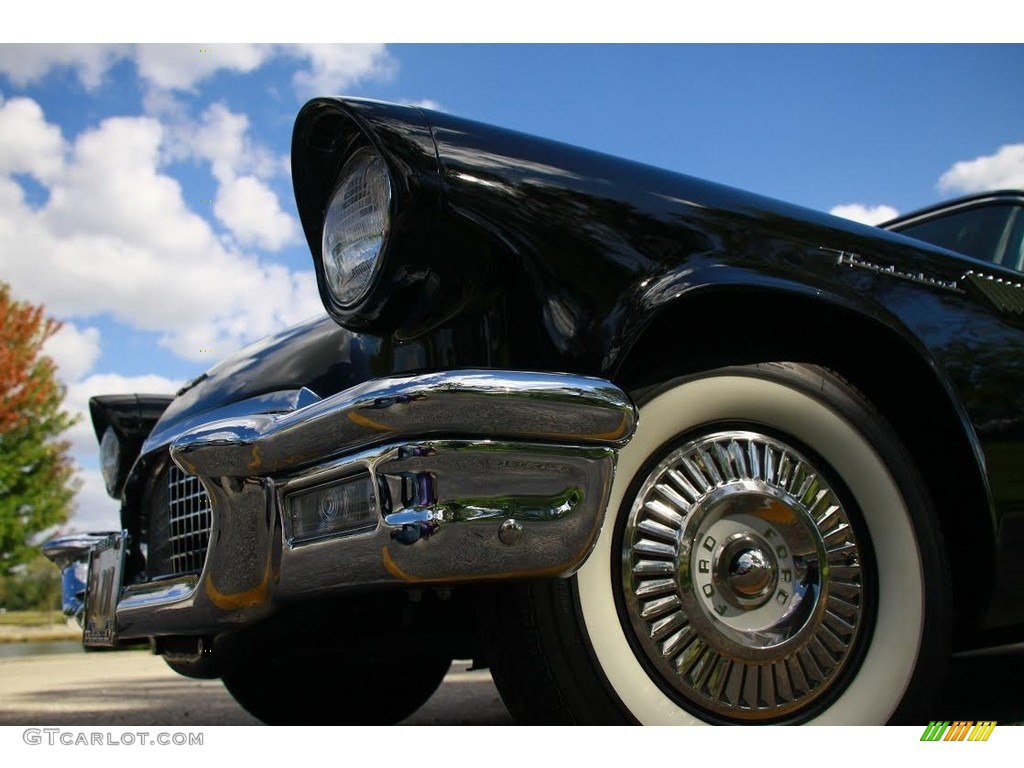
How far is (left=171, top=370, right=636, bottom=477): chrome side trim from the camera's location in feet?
4.89

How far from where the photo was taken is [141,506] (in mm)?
2568

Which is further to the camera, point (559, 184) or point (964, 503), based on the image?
point (964, 503)

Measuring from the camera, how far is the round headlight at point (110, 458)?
10.3 feet

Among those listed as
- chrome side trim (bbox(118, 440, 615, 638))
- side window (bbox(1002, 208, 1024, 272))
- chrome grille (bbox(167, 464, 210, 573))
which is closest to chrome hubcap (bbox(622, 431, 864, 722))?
chrome side trim (bbox(118, 440, 615, 638))

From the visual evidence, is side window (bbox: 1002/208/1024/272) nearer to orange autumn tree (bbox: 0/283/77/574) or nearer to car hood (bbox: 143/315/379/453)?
car hood (bbox: 143/315/379/453)

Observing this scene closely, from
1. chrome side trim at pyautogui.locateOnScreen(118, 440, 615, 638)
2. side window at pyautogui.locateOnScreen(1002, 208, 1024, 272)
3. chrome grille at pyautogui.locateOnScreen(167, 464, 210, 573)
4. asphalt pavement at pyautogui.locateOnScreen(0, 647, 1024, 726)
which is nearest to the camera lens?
chrome side trim at pyautogui.locateOnScreen(118, 440, 615, 638)

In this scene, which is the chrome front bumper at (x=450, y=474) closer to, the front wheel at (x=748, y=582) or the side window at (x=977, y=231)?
the front wheel at (x=748, y=582)

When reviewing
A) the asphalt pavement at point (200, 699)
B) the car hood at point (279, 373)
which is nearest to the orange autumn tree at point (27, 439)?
the asphalt pavement at point (200, 699)

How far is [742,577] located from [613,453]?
39 cm

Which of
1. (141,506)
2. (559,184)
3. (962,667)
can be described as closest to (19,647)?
(141,506)

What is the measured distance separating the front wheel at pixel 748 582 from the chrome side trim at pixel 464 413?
7.2 inches

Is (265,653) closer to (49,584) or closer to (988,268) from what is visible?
(988,268)

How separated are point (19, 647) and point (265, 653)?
32.7ft

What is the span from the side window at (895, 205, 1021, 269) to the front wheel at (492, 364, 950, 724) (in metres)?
1.45
